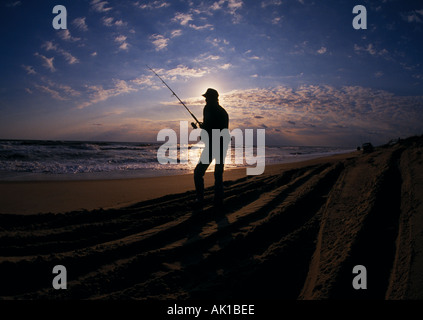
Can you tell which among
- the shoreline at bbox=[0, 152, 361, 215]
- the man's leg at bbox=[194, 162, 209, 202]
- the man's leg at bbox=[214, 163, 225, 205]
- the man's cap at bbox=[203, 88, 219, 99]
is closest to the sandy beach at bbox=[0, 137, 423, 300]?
the shoreline at bbox=[0, 152, 361, 215]

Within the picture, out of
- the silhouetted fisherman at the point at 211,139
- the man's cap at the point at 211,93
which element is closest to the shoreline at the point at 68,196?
the silhouetted fisherman at the point at 211,139

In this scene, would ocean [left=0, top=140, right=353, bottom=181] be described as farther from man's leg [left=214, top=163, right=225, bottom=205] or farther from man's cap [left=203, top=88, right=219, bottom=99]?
man's cap [left=203, top=88, right=219, bottom=99]

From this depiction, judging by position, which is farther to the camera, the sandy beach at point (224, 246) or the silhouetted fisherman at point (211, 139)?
the silhouetted fisherman at point (211, 139)

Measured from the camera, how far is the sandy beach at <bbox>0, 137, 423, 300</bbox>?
2.18 m

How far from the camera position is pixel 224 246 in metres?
3.03

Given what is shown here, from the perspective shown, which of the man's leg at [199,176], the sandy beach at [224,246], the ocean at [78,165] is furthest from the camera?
the ocean at [78,165]

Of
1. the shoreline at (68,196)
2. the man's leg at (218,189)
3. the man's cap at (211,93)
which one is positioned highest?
the man's cap at (211,93)

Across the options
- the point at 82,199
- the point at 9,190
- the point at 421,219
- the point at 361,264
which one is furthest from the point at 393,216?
the point at 9,190

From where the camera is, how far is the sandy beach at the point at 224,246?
7.14 ft

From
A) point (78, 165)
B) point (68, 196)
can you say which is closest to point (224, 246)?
point (68, 196)

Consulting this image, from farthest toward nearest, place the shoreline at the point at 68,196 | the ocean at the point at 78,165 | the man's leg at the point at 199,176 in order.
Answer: the ocean at the point at 78,165 → the man's leg at the point at 199,176 → the shoreline at the point at 68,196

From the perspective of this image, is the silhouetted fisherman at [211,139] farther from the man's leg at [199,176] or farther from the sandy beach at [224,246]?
the sandy beach at [224,246]
